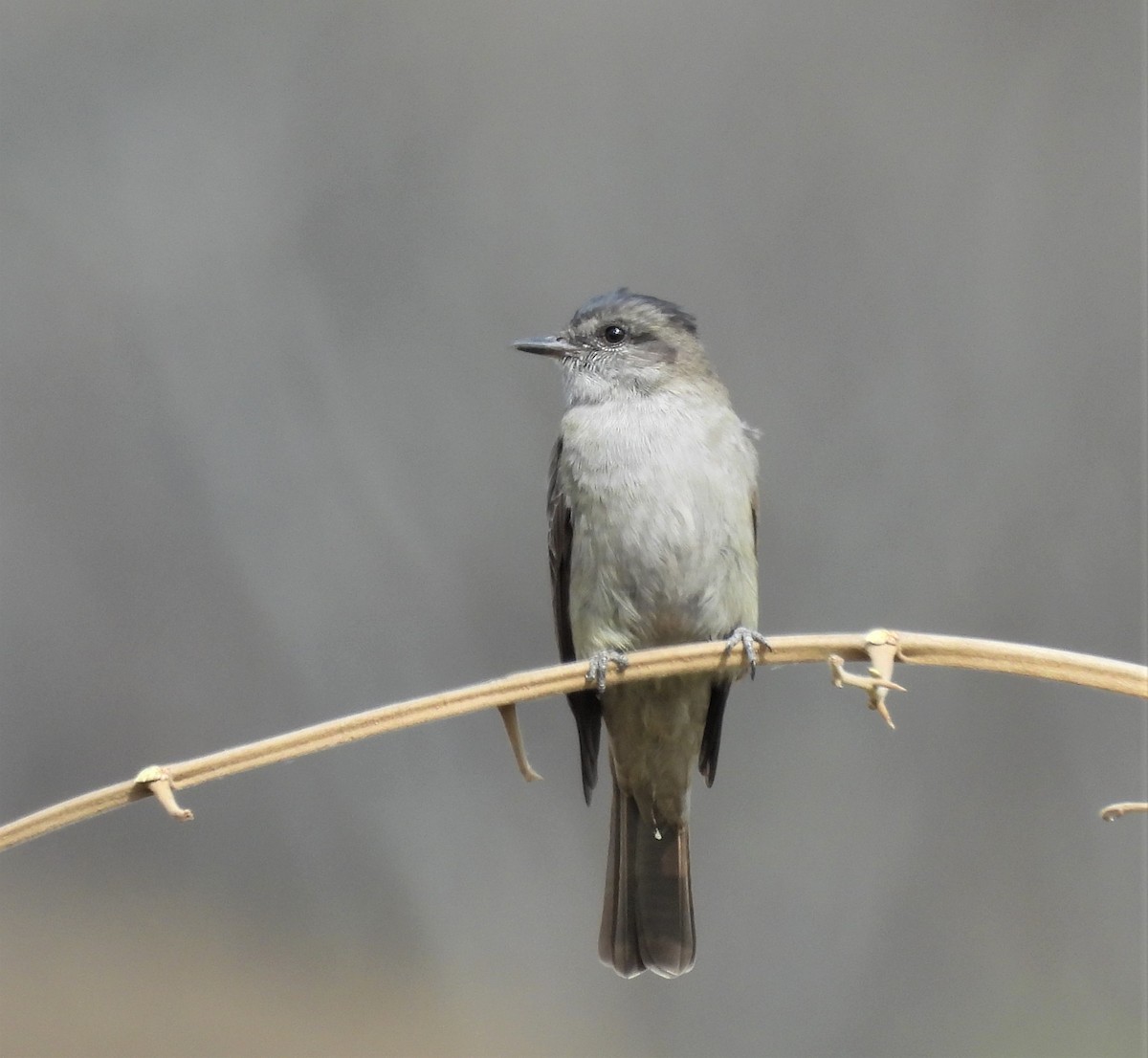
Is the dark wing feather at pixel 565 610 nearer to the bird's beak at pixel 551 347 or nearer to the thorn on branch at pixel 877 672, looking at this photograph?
the bird's beak at pixel 551 347

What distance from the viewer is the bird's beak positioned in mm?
3549

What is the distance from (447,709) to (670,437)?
6.52 feet

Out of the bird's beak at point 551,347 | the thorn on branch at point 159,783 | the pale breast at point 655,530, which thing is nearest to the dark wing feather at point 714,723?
the pale breast at point 655,530

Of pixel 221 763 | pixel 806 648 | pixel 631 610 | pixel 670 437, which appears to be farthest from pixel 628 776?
pixel 221 763

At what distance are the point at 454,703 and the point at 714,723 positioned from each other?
88.5 inches

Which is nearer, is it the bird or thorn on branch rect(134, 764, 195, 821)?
thorn on branch rect(134, 764, 195, 821)

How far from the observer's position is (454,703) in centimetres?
140

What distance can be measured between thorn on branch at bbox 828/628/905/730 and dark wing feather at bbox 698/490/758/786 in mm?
2095

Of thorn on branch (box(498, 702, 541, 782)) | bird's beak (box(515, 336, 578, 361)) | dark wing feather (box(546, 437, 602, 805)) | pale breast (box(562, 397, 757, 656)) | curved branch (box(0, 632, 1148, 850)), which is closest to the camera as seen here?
curved branch (box(0, 632, 1148, 850))

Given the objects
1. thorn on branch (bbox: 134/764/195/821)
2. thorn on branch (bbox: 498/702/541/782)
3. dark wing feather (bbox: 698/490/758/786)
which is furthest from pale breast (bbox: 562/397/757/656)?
thorn on branch (bbox: 134/764/195/821)

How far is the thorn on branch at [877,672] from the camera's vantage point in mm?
1271

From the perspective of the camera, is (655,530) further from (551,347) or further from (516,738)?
(516,738)

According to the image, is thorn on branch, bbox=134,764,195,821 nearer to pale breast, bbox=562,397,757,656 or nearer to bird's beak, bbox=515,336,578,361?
pale breast, bbox=562,397,757,656

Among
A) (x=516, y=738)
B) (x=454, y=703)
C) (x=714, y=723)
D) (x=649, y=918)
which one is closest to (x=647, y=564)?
(x=714, y=723)
